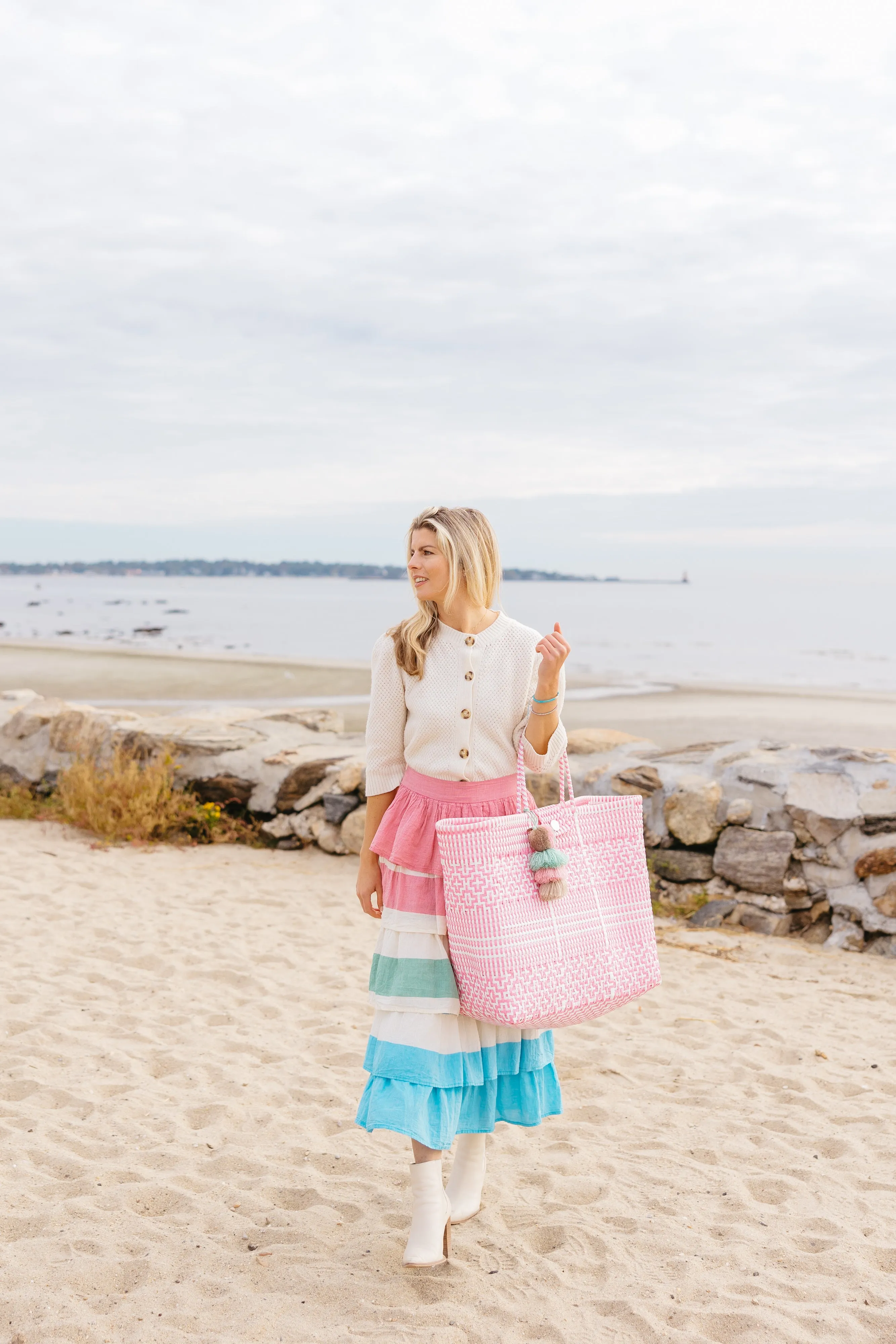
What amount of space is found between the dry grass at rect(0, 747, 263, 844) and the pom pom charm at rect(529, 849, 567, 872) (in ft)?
17.8

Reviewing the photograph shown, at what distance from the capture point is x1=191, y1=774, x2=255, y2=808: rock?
7.92 meters

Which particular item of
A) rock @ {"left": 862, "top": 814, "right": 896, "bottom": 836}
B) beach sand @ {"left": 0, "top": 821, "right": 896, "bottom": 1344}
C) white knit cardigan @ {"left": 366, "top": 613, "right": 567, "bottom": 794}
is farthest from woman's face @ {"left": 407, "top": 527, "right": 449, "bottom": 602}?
rock @ {"left": 862, "top": 814, "right": 896, "bottom": 836}

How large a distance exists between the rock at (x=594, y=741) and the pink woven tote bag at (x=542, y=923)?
4.56 metres

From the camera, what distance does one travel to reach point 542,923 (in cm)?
265

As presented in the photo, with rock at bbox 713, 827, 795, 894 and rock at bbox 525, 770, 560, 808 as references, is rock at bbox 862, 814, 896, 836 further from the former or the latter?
rock at bbox 525, 770, 560, 808

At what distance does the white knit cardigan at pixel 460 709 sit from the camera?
2.90 meters

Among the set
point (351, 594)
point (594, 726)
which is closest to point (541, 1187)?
point (594, 726)

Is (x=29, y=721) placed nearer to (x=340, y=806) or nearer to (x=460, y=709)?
(x=340, y=806)

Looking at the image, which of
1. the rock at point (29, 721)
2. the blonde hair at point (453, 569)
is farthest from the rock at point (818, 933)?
the rock at point (29, 721)

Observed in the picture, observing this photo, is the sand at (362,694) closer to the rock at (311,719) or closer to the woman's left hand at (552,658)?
the rock at (311,719)

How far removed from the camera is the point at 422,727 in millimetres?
2918

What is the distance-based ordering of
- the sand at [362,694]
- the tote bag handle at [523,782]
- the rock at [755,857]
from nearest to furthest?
the tote bag handle at [523,782], the rock at [755,857], the sand at [362,694]

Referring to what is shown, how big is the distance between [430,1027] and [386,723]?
2.71 ft

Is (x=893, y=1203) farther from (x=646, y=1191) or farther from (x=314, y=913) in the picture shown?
(x=314, y=913)
